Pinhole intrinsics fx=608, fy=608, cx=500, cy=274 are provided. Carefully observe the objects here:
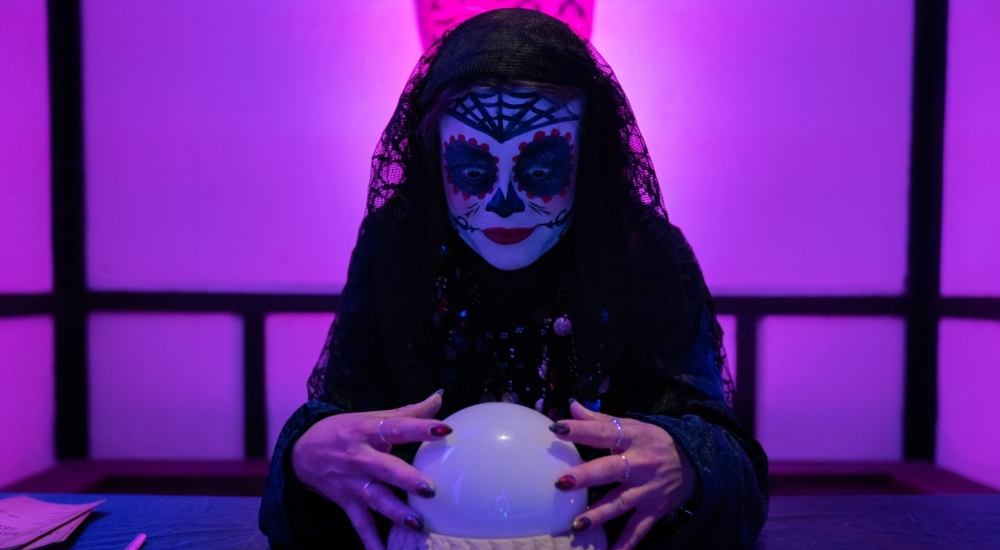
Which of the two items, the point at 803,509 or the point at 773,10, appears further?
the point at 773,10

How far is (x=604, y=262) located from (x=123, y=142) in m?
2.06

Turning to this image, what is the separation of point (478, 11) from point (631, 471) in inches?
59.7

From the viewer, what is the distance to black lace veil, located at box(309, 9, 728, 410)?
42.1 inches

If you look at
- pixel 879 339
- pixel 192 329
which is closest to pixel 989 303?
pixel 879 339

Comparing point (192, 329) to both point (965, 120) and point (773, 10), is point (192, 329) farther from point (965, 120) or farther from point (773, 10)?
point (965, 120)

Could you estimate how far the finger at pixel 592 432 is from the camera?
785 mm

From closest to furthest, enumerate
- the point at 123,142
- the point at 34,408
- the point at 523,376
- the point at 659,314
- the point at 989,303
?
the point at 659,314 → the point at 523,376 → the point at 989,303 → the point at 34,408 → the point at 123,142

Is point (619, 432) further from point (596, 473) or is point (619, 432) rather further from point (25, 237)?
point (25, 237)

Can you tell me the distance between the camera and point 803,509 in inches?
51.6

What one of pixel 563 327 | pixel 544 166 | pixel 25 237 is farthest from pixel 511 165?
pixel 25 237

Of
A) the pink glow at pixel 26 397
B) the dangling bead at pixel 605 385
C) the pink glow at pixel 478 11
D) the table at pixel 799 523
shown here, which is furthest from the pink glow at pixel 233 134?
the dangling bead at pixel 605 385

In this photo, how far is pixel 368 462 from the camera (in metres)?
0.82

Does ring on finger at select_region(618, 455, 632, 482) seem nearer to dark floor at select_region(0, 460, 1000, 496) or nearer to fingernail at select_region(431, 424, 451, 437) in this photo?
fingernail at select_region(431, 424, 451, 437)

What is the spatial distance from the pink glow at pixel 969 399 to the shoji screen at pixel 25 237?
324cm
